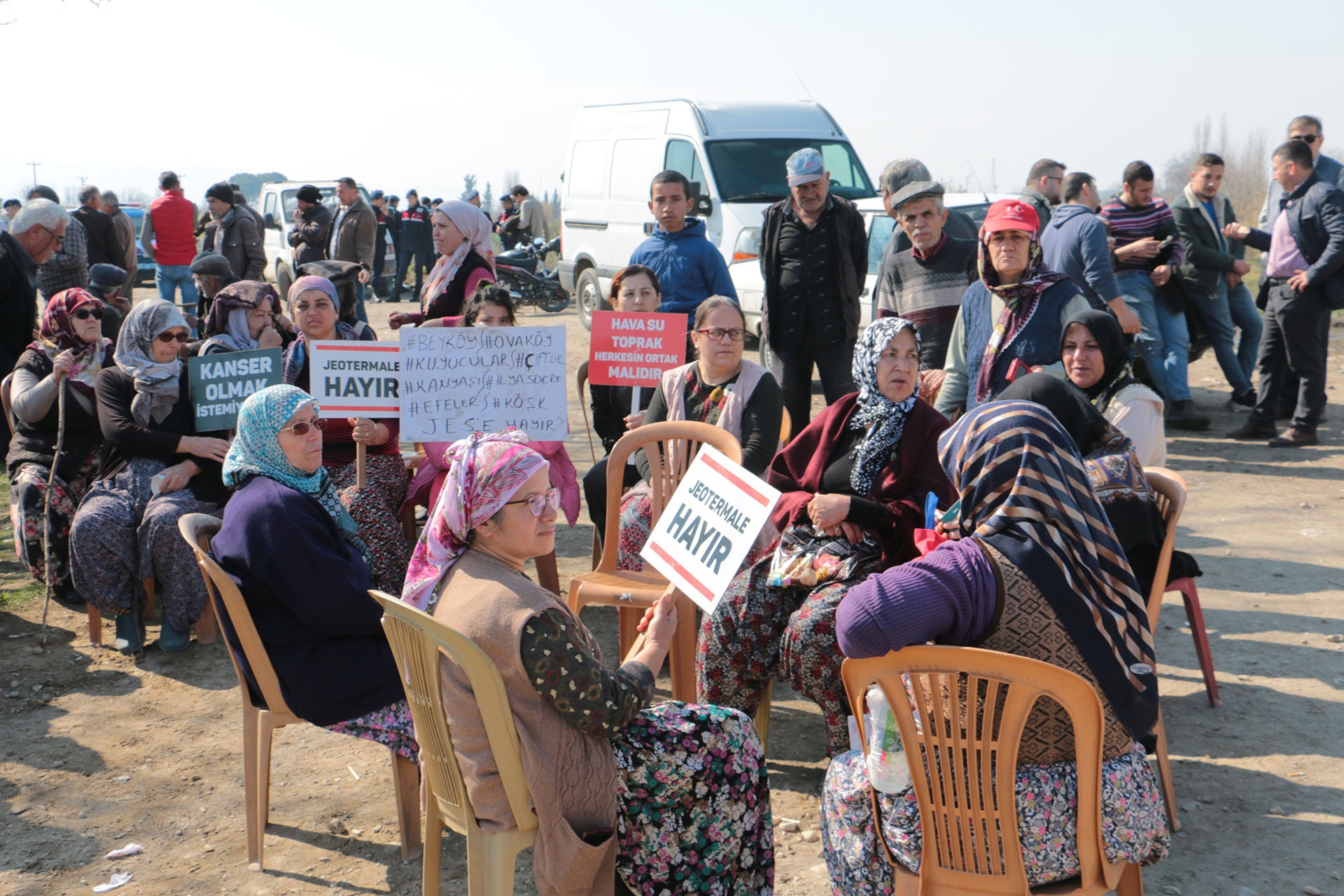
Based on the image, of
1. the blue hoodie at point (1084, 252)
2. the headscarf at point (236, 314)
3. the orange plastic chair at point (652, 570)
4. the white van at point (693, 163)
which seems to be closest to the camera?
the orange plastic chair at point (652, 570)

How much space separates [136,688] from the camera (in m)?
4.82

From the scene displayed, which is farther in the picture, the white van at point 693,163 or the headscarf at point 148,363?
the white van at point 693,163

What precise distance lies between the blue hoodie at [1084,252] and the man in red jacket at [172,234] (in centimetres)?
1059

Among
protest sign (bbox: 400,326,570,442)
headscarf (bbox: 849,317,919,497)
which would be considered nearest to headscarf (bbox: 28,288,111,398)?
protest sign (bbox: 400,326,570,442)

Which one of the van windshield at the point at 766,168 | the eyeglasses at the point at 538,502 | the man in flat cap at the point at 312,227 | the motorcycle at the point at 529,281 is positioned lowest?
the eyeglasses at the point at 538,502

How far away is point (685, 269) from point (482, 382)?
5.72 ft

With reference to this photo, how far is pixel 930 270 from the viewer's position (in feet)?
18.5

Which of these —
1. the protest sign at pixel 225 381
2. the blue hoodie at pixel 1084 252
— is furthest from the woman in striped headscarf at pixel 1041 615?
the blue hoodie at pixel 1084 252

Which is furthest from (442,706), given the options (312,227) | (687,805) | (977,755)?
(312,227)

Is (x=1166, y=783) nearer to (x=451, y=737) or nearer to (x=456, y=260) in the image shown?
(x=451, y=737)

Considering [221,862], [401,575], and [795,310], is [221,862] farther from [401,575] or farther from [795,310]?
[795,310]

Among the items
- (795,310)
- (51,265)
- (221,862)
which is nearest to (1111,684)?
(221,862)

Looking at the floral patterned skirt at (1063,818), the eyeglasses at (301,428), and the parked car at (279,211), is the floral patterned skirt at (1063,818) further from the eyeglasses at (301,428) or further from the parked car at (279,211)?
the parked car at (279,211)

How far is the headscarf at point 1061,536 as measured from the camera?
237 centimetres
